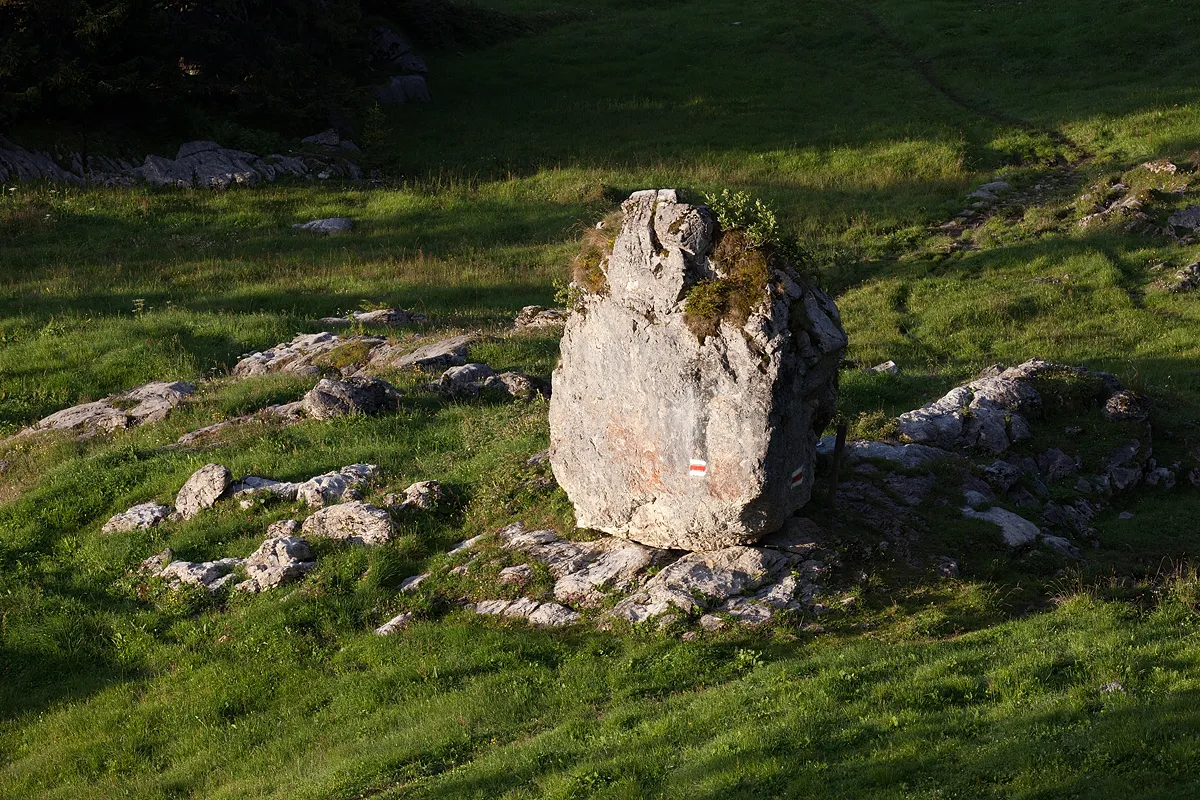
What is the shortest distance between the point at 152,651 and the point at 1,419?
490 inches

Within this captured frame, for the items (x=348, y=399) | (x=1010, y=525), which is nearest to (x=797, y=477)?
(x=1010, y=525)

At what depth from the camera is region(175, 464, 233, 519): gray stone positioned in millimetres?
18766

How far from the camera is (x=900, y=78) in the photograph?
5559cm

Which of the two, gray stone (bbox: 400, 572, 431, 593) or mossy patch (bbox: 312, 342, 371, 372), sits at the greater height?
mossy patch (bbox: 312, 342, 371, 372)

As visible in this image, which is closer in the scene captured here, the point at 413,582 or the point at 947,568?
the point at 947,568

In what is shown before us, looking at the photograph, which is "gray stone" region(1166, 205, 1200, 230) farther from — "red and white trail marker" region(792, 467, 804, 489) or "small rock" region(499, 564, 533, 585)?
"small rock" region(499, 564, 533, 585)

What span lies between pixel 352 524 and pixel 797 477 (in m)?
7.16

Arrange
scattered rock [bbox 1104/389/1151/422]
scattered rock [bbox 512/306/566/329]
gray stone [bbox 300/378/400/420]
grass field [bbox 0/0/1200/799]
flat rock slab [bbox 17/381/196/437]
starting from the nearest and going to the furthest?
1. grass field [bbox 0/0/1200/799]
2. scattered rock [bbox 1104/389/1151/422]
3. gray stone [bbox 300/378/400/420]
4. flat rock slab [bbox 17/381/196/437]
5. scattered rock [bbox 512/306/566/329]

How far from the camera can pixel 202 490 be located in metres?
18.9

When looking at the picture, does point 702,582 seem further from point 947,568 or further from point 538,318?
point 538,318

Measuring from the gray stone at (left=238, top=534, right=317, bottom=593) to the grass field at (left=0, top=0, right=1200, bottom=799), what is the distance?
37 centimetres

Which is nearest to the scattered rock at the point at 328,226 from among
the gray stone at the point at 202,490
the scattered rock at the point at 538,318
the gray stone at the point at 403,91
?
the scattered rock at the point at 538,318

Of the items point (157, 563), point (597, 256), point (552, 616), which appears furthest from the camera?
point (157, 563)

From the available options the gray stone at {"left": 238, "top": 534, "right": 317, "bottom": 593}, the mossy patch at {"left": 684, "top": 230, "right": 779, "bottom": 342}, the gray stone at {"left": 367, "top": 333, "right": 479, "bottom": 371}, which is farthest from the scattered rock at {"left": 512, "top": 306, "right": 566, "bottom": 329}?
the mossy patch at {"left": 684, "top": 230, "right": 779, "bottom": 342}
